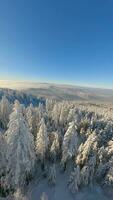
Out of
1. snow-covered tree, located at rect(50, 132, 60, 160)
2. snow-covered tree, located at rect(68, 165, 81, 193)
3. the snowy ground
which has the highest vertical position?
snow-covered tree, located at rect(50, 132, 60, 160)

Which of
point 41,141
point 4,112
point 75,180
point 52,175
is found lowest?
point 52,175

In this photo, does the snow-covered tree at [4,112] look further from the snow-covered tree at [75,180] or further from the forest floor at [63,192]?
the snow-covered tree at [75,180]

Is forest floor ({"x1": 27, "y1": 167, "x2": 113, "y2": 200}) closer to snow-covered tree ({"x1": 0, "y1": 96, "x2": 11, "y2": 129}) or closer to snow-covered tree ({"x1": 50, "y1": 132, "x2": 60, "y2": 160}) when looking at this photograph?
snow-covered tree ({"x1": 50, "y1": 132, "x2": 60, "y2": 160})

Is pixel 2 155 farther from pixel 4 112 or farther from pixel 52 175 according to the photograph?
pixel 4 112

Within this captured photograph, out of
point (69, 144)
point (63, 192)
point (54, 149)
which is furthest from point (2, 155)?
point (69, 144)

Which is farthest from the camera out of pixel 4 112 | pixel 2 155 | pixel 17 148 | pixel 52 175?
pixel 4 112

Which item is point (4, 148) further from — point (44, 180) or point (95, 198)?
point (95, 198)

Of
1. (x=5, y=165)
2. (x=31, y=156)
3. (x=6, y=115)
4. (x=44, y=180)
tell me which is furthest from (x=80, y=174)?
(x=6, y=115)

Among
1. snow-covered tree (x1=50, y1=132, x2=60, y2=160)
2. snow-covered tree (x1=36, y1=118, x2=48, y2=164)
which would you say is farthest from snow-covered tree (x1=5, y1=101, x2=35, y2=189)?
snow-covered tree (x1=50, y1=132, x2=60, y2=160)

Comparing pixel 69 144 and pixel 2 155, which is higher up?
pixel 2 155
